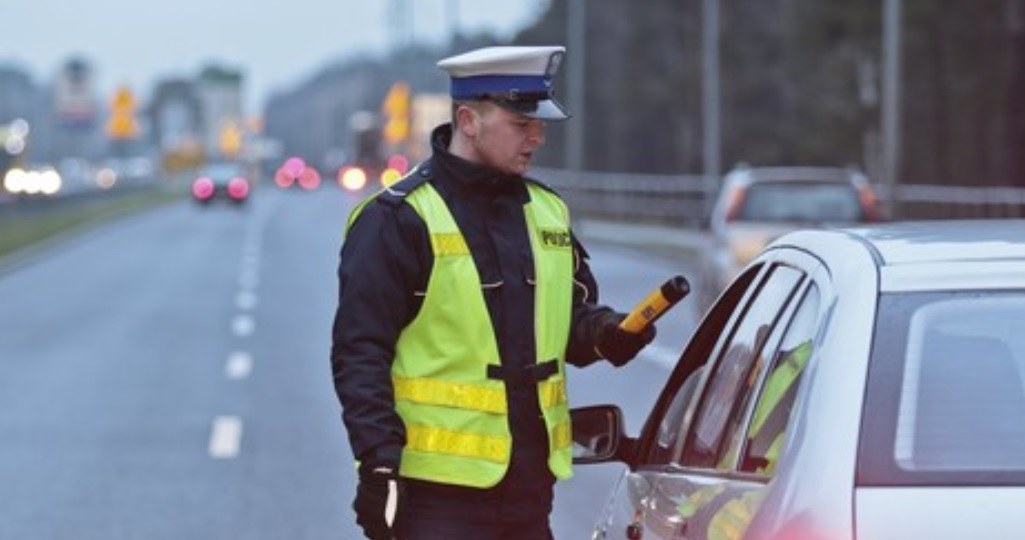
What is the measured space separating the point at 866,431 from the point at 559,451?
1610 millimetres

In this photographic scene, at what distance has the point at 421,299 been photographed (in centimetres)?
573

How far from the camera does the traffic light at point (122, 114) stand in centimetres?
14862

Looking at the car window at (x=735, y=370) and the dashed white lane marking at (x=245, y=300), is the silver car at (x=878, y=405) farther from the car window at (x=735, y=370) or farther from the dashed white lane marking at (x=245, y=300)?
the dashed white lane marking at (x=245, y=300)

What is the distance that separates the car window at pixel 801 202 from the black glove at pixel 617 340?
59.8ft

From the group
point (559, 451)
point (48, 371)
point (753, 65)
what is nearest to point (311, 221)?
point (753, 65)

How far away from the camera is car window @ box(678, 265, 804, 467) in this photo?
523 centimetres

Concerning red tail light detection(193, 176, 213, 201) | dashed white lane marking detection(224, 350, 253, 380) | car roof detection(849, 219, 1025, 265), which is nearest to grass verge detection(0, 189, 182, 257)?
red tail light detection(193, 176, 213, 201)

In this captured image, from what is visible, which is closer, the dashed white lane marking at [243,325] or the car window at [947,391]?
the car window at [947,391]

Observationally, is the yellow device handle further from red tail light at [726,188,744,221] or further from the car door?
red tail light at [726,188,744,221]

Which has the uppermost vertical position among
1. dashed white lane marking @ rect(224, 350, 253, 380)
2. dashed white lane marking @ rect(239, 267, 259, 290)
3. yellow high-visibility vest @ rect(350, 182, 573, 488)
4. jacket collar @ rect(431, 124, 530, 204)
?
jacket collar @ rect(431, 124, 530, 204)

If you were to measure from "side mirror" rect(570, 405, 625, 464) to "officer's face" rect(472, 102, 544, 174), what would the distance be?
1.78 ft

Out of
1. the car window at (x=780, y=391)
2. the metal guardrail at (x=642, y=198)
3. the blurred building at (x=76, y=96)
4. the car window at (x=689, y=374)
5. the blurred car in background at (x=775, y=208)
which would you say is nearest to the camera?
the car window at (x=780, y=391)

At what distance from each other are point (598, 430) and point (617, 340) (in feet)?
0.64

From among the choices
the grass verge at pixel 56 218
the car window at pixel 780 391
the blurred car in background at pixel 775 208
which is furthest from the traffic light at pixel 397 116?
the car window at pixel 780 391
